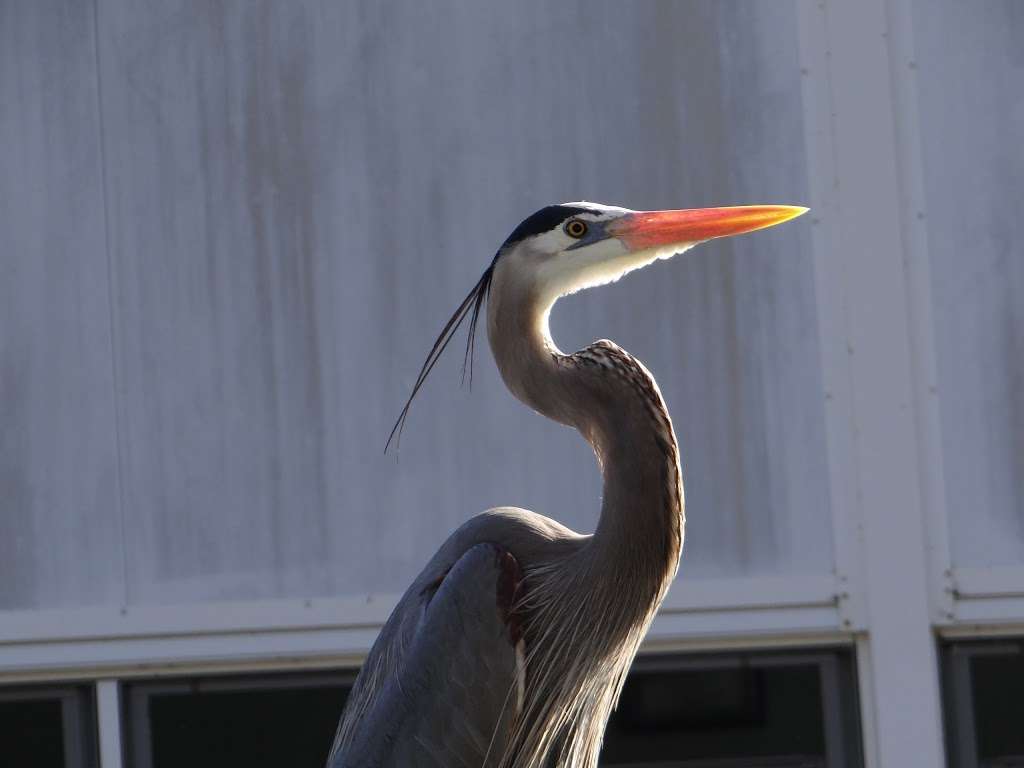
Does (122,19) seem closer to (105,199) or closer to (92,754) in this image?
(105,199)

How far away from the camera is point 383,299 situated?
425cm

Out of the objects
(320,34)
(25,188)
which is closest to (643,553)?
(320,34)

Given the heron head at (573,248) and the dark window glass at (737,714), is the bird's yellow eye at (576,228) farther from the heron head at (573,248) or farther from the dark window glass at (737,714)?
the dark window glass at (737,714)

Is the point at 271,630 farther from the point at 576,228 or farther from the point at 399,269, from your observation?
the point at 576,228

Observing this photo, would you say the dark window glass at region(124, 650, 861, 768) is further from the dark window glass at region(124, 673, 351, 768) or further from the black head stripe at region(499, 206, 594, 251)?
the black head stripe at region(499, 206, 594, 251)

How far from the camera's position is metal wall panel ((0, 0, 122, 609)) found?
4266 millimetres

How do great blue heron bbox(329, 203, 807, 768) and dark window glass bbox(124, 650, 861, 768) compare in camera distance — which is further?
dark window glass bbox(124, 650, 861, 768)

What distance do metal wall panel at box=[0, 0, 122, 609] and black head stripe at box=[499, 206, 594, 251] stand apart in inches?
78.5

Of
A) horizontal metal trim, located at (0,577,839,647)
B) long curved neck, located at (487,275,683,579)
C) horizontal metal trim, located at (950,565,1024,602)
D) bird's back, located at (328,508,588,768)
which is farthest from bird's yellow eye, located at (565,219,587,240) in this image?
horizontal metal trim, located at (950,565,1024,602)

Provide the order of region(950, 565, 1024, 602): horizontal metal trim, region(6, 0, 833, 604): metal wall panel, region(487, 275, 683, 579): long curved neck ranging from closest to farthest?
region(487, 275, 683, 579): long curved neck
region(950, 565, 1024, 602): horizontal metal trim
region(6, 0, 833, 604): metal wall panel

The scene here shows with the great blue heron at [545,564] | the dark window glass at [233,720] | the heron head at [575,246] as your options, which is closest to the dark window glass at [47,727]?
the dark window glass at [233,720]

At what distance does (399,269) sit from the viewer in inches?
167

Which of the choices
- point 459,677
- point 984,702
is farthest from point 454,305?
point 984,702

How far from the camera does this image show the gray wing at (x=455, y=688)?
8.45ft
